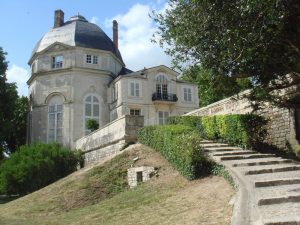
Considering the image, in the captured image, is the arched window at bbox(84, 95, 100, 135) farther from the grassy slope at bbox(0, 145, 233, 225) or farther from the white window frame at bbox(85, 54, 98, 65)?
the grassy slope at bbox(0, 145, 233, 225)

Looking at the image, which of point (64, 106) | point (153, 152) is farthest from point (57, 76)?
point (153, 152)

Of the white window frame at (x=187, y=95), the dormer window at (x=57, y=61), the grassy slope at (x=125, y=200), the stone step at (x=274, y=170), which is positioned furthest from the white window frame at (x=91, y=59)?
the stone step at (x=274, y=170)

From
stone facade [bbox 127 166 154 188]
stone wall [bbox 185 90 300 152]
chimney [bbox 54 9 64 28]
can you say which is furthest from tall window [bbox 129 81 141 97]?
stone facade [bbox 127 166 154 188]

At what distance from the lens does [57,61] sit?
37.8 metres

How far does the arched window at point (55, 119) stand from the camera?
36.2 m

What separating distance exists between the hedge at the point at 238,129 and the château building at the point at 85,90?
17.8m

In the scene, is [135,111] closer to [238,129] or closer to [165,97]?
[165,97]

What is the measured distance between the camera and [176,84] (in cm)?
3819

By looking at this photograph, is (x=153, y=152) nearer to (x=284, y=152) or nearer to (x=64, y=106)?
(x=284, y=152)

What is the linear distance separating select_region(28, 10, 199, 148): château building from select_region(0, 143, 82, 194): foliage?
409 inches

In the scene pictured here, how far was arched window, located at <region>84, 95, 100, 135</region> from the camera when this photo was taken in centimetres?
3675

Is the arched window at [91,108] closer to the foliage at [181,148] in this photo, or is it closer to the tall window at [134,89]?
the tall window at [134,89]

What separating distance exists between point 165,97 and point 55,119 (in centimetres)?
1010

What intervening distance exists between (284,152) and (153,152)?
5.33m
